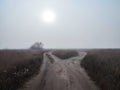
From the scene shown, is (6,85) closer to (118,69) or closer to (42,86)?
(42,86)

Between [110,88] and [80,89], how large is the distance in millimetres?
2038

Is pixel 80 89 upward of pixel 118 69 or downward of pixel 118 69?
downward

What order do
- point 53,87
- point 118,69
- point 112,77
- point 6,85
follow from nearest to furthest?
point 6,85 < point 53,87 < point 112,77 < point 118,69

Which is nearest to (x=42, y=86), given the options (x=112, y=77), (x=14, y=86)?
(x=14, y=86)

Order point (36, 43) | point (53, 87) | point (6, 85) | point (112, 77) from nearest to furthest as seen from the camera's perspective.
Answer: point (6, 85)
point (53, 87)
point (112, 77)
point (36, 43)

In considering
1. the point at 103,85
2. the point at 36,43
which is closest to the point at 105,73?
the point at 103,85

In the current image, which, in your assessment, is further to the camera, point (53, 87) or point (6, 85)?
point (53, 87)

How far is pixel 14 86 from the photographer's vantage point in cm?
1255

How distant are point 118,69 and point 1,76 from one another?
9869 mm

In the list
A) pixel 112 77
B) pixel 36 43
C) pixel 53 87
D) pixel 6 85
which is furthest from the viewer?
pixel 36 43

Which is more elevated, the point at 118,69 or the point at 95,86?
the point at 118,69

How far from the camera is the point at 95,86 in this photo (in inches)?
527

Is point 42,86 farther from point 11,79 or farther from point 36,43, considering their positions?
point 36,43

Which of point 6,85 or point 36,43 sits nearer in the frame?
point 6,85
